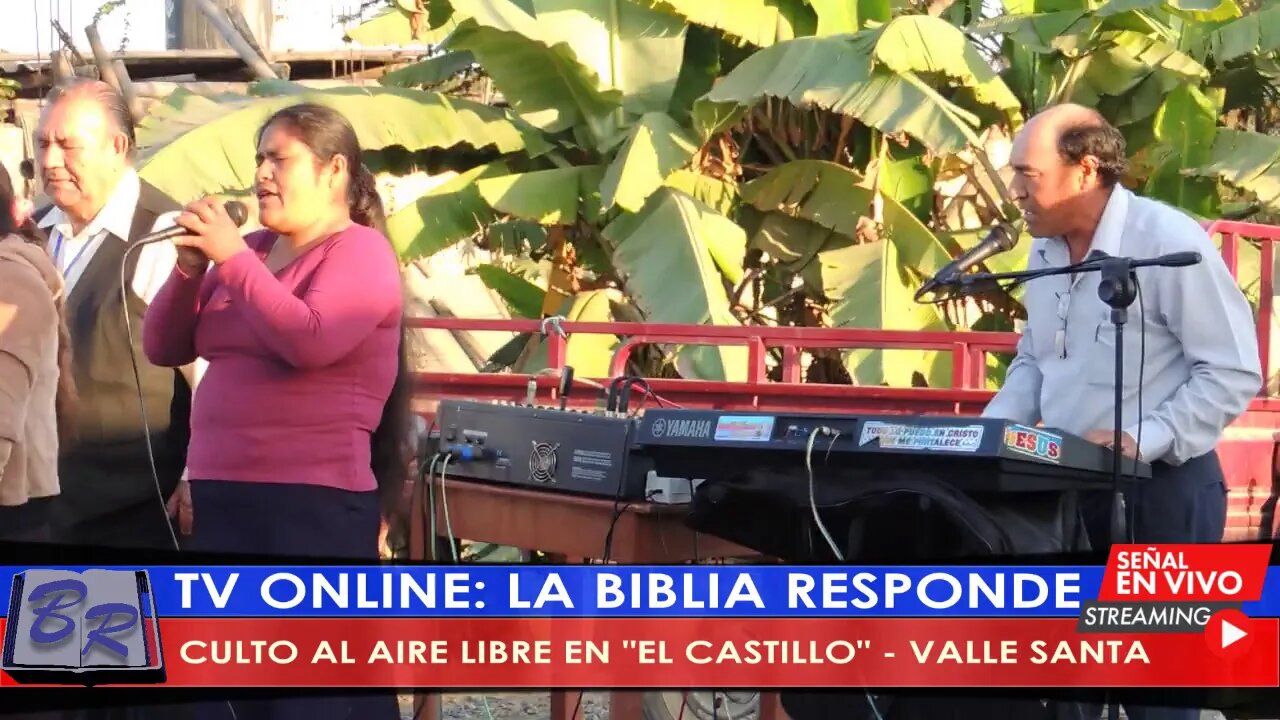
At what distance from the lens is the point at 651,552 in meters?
3.48

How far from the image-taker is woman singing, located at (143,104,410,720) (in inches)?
124

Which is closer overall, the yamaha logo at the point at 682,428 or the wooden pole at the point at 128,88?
the yamaha logo at the point at 682,428

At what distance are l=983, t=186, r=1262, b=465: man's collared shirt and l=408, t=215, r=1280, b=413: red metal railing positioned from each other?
1982 mm

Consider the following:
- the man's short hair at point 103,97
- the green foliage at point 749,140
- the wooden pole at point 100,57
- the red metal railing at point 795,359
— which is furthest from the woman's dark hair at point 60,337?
the wooden pole at point 100,57

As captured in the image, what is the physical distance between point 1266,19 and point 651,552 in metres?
7.54

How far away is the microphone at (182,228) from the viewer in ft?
10.3

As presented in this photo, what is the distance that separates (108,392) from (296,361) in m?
0.91

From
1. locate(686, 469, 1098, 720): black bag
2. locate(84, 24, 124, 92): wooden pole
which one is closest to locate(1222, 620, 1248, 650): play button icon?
locate(686, 469, 1098, 720): black bag

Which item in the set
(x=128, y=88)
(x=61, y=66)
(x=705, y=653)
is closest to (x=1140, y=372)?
(x=705, y=653)

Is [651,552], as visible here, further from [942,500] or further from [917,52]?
[917,52]

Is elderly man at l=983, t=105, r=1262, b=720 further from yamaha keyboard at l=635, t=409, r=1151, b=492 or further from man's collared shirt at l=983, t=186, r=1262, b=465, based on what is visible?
yamaha keyboard at l=635, t=409, r=1151, b=492

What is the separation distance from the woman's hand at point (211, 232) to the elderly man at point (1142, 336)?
63.0 inches

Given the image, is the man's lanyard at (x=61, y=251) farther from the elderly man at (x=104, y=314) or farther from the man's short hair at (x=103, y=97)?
the man's short hair at (x=103, y=97)

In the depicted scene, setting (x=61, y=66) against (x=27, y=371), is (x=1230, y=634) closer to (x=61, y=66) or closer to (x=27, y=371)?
(x=27, y=371)
